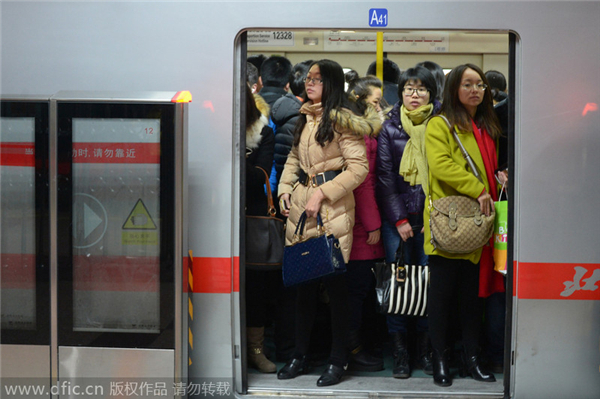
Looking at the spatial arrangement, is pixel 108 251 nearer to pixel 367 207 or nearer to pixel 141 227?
pixel 141 227

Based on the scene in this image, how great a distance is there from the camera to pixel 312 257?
10.7ft

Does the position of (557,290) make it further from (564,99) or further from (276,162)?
(276,162)

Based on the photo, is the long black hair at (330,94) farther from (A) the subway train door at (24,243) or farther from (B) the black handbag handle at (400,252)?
(A) the subway train door at (24,243)

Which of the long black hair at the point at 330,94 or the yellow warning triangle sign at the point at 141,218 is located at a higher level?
the long black hair at the point at 330,94

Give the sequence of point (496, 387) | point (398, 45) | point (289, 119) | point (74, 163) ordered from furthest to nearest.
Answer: point (398, 45)
point (289, 119)
point (496, 387)
point (74, 163)

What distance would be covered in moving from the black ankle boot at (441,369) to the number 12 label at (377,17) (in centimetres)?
191

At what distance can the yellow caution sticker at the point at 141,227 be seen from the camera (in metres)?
2.99

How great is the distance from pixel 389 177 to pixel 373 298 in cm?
100

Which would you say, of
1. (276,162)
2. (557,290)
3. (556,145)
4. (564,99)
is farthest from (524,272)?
(276,162)

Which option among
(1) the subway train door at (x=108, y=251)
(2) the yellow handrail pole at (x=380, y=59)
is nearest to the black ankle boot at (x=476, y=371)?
(1) the subway train door at (x=108, y=251)

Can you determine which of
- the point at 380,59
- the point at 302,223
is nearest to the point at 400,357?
the point at 302,223

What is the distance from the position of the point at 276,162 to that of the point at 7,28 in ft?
6.07

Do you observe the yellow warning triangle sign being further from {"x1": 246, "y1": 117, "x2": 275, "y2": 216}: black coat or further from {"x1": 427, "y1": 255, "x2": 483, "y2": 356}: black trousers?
{"x1": 427, "y1": 255, "x2": 483, "y2": 356}: black trousers

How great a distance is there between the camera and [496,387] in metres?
3.39
